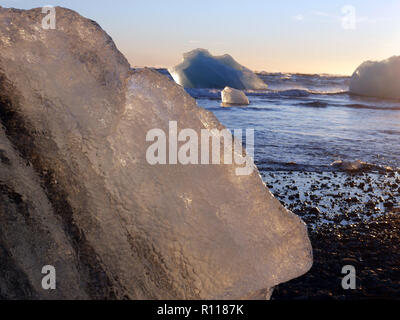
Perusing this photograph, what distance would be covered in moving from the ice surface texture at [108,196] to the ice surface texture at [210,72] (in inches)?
815

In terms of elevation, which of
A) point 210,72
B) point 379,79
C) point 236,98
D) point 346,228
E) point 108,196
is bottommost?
point 346,228

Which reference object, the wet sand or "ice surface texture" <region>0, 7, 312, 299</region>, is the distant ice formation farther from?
"ice surface texture" <region>0, 7, 312, 299</region>

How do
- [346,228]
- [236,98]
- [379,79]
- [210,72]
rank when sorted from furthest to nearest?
1. [210,72]
2. [379,79]
3. [236,98]
4. [346,228]

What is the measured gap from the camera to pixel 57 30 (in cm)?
155

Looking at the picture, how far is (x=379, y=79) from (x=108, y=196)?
2303 cm

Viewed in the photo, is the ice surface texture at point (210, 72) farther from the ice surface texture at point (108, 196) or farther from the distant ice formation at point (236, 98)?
the ice surface texture at point (108, 196)

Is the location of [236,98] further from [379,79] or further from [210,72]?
[379,79]

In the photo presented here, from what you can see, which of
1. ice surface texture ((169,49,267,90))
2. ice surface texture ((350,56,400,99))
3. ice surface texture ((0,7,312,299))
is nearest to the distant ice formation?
ice surface texture ((169,49,267,90))

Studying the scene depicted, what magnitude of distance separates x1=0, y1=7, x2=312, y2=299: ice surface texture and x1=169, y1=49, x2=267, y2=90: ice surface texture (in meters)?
20.7

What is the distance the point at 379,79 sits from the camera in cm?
2130

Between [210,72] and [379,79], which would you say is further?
[210,72]

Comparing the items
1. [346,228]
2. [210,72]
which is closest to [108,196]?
[346,228]
